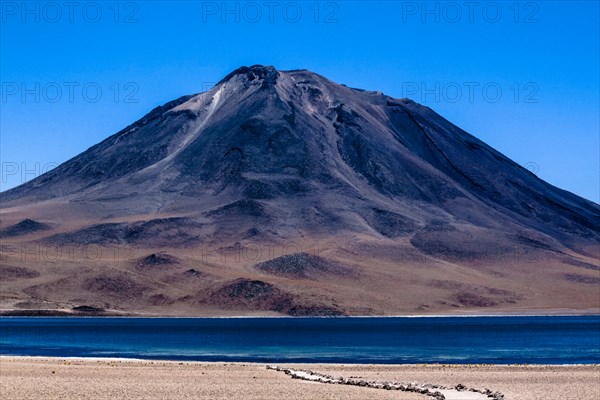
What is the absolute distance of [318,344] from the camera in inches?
3391

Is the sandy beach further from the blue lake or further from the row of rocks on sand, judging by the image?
the blue lake

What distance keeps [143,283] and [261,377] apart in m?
127

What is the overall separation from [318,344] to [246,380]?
1678 inches

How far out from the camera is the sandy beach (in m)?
35.7

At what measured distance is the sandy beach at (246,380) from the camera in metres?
35.7

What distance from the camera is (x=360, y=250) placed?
19712 cm

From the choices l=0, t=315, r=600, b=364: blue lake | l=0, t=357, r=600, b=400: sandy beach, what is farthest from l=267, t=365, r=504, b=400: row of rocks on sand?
l=0, t=315, r=600, b=364: blue lake

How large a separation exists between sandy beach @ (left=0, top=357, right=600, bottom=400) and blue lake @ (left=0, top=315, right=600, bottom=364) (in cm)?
1238

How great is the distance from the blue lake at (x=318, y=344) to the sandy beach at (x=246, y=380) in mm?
12376

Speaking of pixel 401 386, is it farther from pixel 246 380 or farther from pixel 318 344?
pixel 318 344

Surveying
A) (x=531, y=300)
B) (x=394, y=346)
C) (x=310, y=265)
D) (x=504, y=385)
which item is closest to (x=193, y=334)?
(x=394, y=346)

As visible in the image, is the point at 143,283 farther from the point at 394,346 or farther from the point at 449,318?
the point at 394,346

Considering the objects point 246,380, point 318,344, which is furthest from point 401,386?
point 318,344

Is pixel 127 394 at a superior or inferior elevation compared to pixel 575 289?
inferior
